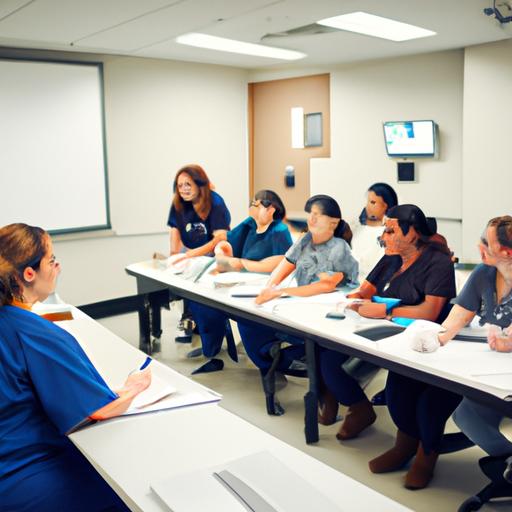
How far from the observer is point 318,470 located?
5.72ft

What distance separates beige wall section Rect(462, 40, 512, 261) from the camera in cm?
554

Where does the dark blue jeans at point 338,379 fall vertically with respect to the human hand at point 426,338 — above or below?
below

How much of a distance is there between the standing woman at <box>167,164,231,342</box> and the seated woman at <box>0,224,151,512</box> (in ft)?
9.13

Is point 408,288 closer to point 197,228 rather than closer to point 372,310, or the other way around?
point 372,310

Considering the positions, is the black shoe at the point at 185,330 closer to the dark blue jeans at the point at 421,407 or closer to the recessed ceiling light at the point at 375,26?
the dark blue jeans at the point at 421,407

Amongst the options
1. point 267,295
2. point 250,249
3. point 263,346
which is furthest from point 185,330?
point 267,295

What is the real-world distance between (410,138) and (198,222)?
249cm

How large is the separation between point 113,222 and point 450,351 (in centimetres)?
447

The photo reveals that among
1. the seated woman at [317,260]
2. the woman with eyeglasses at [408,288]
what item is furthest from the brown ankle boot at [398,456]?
the seated woman at [317,260]

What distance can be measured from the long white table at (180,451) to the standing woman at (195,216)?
2707 millimetres

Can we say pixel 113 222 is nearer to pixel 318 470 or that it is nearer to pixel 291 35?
pixel 291 35

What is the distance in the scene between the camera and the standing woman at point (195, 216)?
471 cm

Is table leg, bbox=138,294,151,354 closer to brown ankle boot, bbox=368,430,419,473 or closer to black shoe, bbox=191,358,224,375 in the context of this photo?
black shoe, bbox=191,358,224,375

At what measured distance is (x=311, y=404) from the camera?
3475mm
